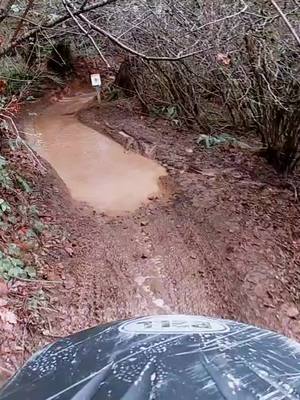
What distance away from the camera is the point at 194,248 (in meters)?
5.63

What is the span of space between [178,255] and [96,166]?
2936mm

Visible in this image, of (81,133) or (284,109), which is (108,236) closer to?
(284,109)

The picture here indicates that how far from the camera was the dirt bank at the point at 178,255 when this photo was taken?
4.53 metres

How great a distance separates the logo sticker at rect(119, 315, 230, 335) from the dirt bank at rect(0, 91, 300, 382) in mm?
2274

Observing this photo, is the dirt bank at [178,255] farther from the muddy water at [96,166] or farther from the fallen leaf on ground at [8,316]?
the muddy water at [96,166]

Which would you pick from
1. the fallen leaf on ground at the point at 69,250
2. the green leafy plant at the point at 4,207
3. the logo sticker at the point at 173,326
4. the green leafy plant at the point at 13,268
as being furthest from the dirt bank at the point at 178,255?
the logo sticker at the point at 173,326

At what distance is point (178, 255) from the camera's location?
17.9 feet

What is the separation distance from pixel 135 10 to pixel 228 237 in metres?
4.37

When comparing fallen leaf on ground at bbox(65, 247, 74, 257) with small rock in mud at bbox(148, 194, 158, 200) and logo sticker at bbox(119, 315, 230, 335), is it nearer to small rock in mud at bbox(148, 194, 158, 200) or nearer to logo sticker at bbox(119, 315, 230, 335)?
small rock in mud at bbox(148, 194, 158, 200)

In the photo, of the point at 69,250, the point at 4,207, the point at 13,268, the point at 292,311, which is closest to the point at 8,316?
the point at 13,268

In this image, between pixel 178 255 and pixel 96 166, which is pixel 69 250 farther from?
pixel 96 166

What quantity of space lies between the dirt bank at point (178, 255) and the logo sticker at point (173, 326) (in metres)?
2.27

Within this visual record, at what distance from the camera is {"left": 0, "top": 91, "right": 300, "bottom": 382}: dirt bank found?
4531mm

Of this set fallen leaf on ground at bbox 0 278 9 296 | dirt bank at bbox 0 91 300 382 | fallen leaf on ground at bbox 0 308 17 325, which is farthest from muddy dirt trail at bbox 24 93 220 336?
fallen leaf on ground at bbox 0 278 9 296
